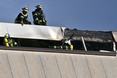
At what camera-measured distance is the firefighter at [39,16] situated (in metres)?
45.1

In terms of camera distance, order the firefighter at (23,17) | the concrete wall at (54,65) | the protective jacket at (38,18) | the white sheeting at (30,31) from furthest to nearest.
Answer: the protective jacket at (38,18), the firefighter at (23,17), the white sheeting at (30,31), the concrete wall at (54,65)

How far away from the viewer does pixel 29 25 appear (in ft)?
139

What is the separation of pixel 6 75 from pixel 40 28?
632cm

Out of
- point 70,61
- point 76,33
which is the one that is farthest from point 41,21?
point 70,61

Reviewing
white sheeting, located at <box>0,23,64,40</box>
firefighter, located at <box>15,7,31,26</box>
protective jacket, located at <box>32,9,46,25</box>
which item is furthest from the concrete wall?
protective jacket, located at <box>32,9,46,25</box>

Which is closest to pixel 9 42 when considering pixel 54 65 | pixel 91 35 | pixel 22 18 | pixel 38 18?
pixel 54 65

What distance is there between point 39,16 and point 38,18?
0.48 ft

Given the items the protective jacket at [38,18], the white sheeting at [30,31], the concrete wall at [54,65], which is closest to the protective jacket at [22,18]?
the protective jacket at [38,18]

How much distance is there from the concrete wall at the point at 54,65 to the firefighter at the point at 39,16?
5587 mm

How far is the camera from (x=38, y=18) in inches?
1785

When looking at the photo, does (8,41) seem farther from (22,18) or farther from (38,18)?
(38,18)

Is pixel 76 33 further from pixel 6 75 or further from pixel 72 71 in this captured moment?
pixel 6 75

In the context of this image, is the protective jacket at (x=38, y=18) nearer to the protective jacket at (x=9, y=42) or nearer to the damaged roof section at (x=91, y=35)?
the damaged roof section at (x=91, y=35)

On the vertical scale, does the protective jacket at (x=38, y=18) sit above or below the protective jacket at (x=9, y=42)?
above
